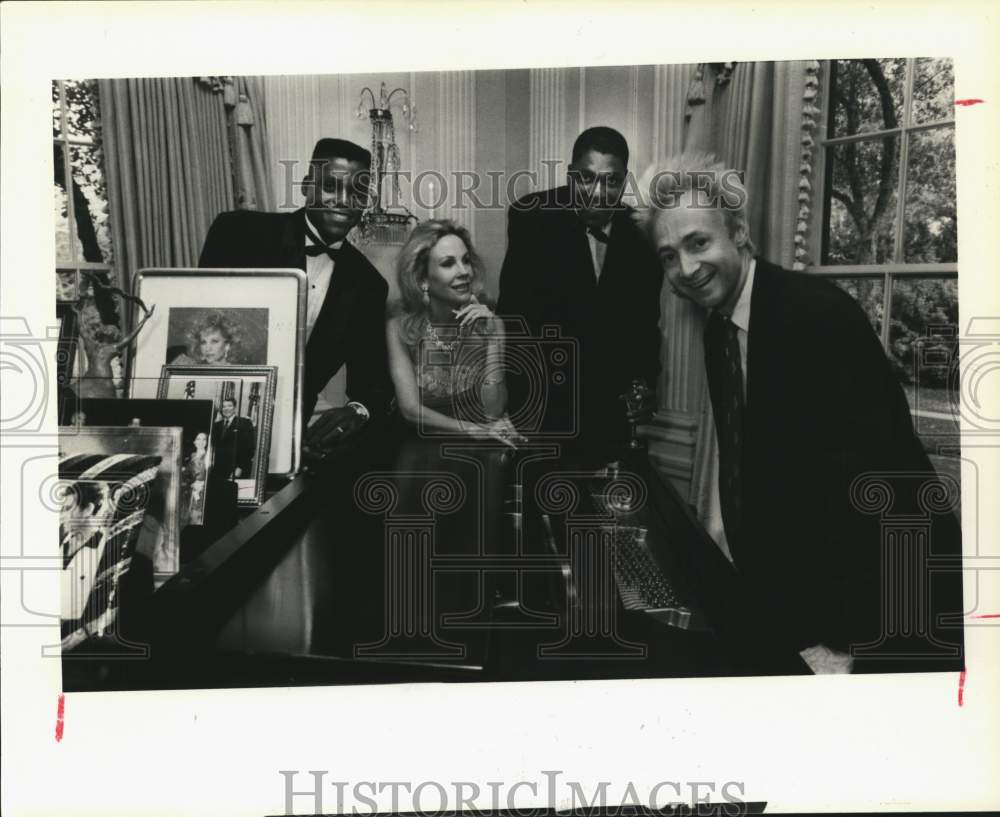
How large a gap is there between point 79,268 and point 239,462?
631 mm

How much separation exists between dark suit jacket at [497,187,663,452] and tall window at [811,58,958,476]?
467 mm

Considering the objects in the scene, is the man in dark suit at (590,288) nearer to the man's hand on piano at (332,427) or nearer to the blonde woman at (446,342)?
the blonde woman at (446,342)

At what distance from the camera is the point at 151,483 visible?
2.03m

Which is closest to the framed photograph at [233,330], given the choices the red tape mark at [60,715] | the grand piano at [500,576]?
the grand piano at [500,576]

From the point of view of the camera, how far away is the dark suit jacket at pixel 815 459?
213 centimetres

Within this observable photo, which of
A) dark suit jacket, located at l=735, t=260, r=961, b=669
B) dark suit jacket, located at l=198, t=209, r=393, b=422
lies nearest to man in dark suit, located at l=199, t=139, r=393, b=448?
dark suit jacket, located at l=198, t=209, r=393, b=422

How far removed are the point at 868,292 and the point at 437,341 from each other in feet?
3.62

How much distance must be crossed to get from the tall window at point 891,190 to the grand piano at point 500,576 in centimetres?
72

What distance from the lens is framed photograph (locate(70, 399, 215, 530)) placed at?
2.05 metres

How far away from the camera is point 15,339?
2121 millimetres

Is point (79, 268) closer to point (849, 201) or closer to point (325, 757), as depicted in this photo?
point (325, 757)

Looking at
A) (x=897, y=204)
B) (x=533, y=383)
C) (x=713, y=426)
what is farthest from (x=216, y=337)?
(x=897, y=204)

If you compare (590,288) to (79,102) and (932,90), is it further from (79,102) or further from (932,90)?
(79,102)

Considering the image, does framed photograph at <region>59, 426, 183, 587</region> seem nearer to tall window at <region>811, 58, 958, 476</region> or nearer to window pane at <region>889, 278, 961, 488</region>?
tall window at <region>811, 58, 958, 476</region>
